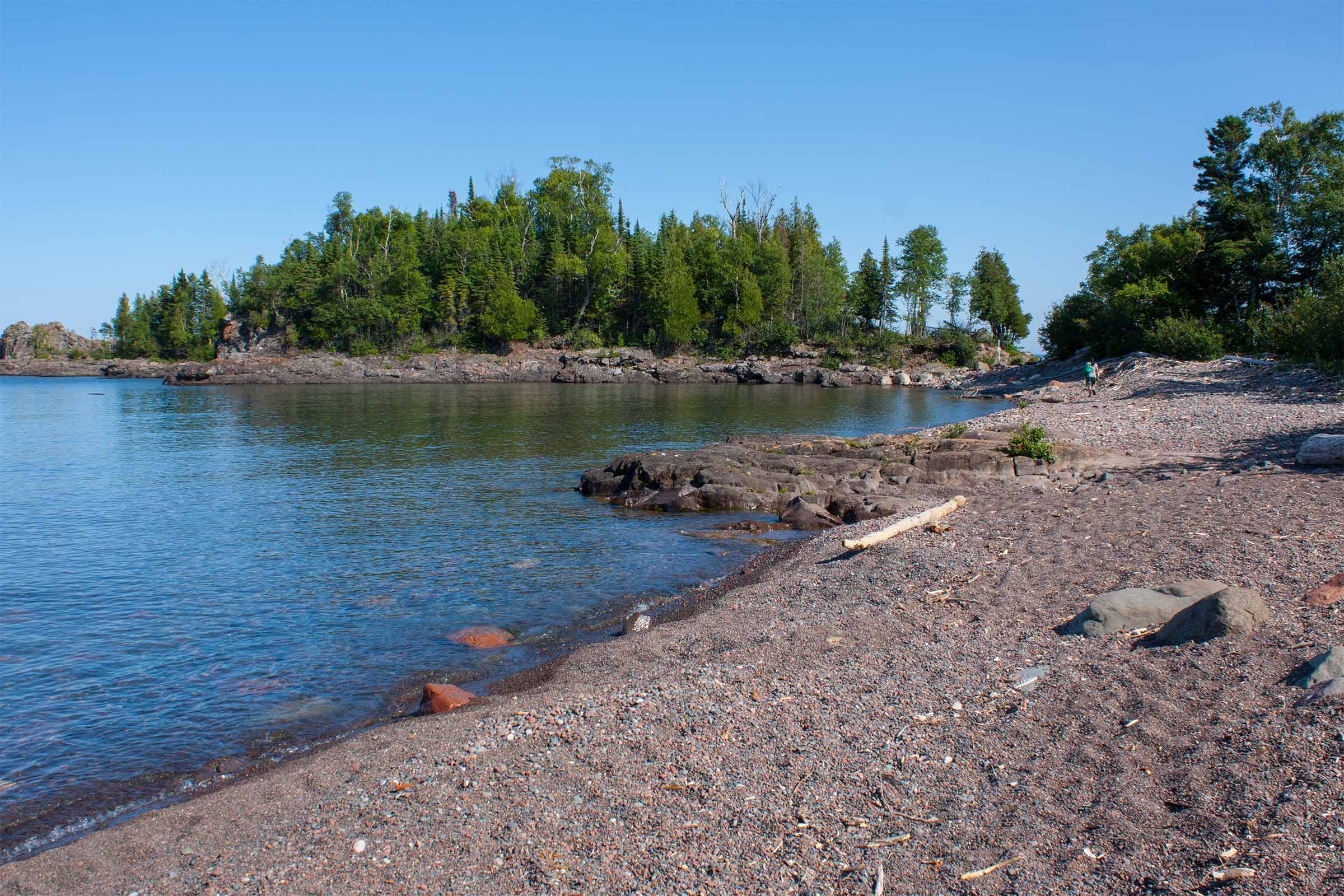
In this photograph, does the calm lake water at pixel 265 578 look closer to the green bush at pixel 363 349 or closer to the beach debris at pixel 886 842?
the beach debris at pixel 886 842

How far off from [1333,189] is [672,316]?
67.5 metres

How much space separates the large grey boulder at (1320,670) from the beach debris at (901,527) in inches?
315

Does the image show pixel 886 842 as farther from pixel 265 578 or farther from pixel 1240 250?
pixel 1240 250

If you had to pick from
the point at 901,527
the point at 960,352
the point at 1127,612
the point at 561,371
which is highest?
the point at 960,352

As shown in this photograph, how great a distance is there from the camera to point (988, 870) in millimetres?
5176

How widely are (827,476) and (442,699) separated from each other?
16.2 m

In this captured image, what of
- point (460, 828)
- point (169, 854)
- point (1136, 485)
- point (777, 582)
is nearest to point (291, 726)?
point (169, 854)

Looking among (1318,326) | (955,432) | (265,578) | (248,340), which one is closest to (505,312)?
(248,340)

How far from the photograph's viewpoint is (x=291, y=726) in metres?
9.81

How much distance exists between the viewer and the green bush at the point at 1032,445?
2309cm

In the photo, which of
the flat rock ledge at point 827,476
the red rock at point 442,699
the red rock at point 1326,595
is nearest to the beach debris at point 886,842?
the red rock at point 1326,595

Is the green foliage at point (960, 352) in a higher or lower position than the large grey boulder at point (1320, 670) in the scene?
higher

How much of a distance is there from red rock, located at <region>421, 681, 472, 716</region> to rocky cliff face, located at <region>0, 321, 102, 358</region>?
178 meters

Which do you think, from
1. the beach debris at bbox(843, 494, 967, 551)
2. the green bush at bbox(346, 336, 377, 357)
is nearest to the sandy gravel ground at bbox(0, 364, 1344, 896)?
the beach debris at bbox(843, 494, 967, 551)
